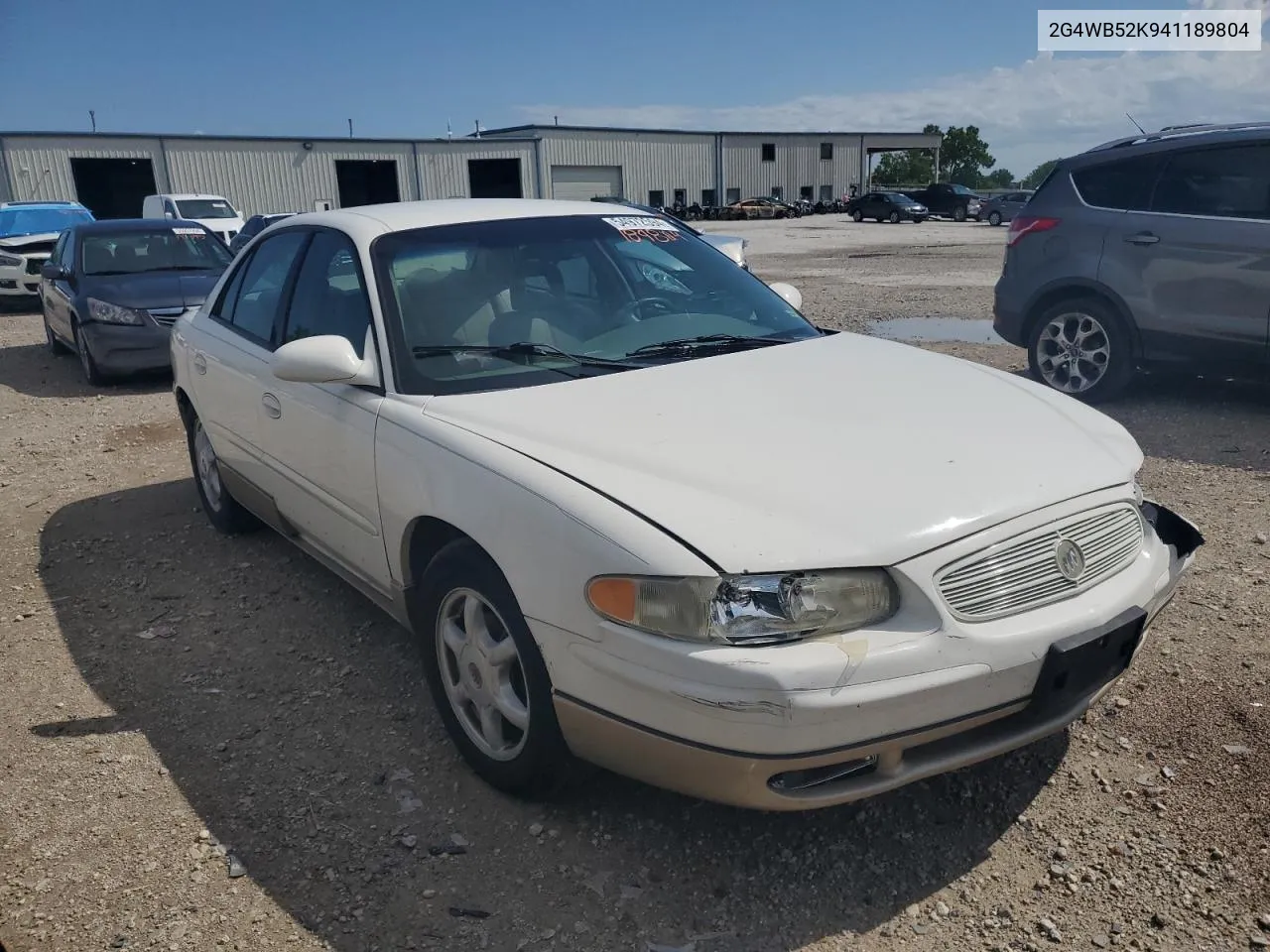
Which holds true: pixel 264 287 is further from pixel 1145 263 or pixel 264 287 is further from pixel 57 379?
pixel 57 379

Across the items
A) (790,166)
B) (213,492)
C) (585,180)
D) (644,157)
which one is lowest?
(213,492)

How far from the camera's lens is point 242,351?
14.2 feet

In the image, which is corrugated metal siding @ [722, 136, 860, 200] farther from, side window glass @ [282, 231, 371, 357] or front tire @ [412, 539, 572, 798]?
front tire @ [412, 539, 572, 798]

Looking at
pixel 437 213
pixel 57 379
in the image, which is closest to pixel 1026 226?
pixel 437 213

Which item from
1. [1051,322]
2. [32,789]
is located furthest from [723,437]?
[1051,322]

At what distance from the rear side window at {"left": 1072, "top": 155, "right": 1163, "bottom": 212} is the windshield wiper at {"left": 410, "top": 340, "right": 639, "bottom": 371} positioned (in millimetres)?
5074

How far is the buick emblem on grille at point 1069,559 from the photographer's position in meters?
2.45

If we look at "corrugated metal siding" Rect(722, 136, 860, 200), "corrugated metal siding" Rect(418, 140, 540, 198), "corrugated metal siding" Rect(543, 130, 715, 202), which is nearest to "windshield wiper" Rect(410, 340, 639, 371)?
"corrugated metal siding" Rect(418, 140, 540, 198)

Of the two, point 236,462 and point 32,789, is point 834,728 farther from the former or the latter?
point 236,462

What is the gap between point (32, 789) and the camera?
3094mm

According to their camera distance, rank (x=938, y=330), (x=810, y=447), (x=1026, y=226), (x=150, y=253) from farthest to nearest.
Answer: (x=938, y=330) < (x=150, y=253) < (x=1026, y=226) < (x=810, y=447)

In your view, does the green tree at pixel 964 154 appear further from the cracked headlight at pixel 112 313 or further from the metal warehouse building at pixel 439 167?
the cracked headlight at pixel 112 313

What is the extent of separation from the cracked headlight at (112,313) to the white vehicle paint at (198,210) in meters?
14.3

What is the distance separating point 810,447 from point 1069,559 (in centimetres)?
68
